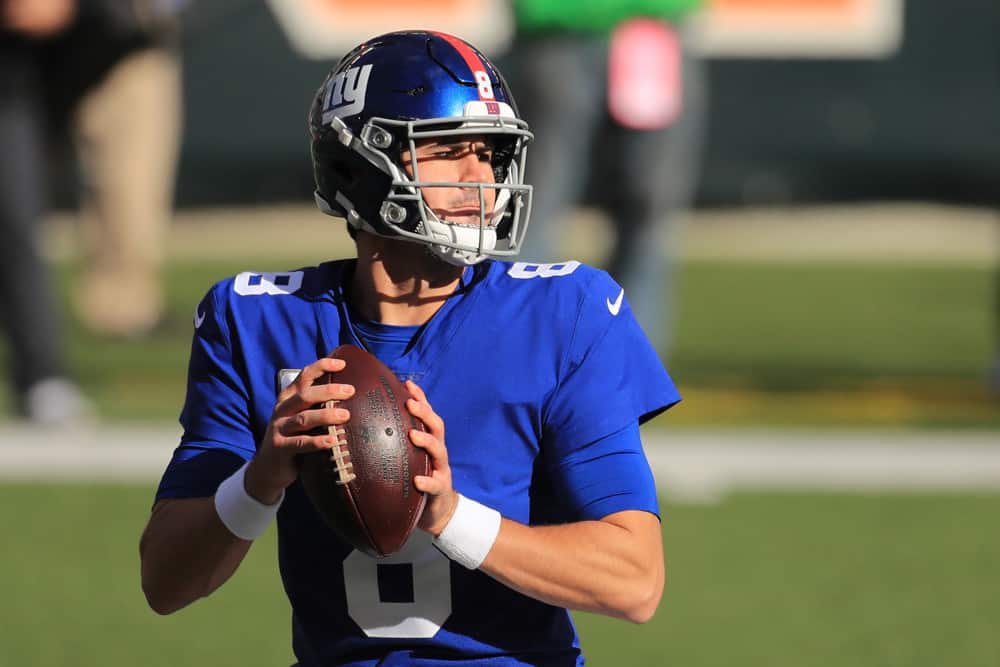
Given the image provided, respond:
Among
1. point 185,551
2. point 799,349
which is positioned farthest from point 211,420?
point 799,349

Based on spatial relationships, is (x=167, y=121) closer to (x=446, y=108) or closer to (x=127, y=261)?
(x=127, y=261)

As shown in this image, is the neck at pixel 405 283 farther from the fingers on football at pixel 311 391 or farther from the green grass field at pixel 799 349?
the green grass field at pixel 799 349

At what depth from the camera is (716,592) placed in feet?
15.6

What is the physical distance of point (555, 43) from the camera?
6.57 meters

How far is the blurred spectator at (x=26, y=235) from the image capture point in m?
6.26

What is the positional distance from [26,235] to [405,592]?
420cm

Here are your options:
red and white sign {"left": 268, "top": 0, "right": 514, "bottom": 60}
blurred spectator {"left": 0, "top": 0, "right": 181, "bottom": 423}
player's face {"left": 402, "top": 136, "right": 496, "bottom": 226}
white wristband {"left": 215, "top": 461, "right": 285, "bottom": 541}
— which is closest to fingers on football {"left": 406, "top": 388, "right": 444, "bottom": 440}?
white wristband {"left": 215, "top": 461, "right": 285, "bottom": 541}

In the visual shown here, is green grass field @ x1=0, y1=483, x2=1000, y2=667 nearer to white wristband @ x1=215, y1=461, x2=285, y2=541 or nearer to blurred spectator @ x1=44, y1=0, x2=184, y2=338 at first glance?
white wristband @ x1=215, y1=461, x2=285, y2=541

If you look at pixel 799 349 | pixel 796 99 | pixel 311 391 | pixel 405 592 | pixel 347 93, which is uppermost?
pixel 347 93

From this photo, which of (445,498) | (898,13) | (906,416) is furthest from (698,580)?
(898,13)

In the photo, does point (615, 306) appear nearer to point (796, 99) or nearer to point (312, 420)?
point (312, 420)

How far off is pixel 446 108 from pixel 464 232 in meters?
0.18

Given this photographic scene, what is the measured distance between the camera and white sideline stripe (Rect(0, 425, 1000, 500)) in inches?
230

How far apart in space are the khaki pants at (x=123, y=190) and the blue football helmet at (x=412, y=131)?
7013 mm
